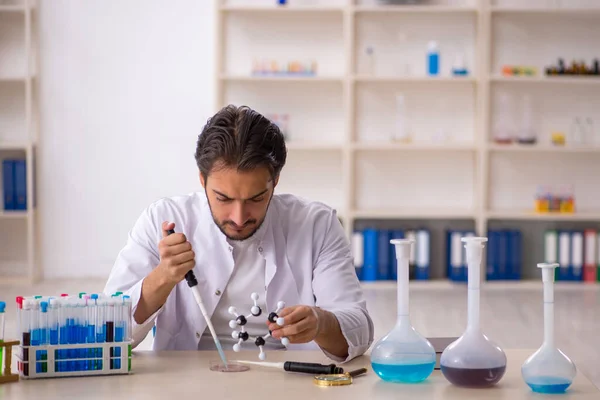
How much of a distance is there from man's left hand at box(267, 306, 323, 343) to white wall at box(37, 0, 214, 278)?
4293mm

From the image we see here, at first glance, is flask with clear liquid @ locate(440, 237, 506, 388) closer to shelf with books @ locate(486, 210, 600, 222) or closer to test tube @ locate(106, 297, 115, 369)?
test tube @ locate(106, 297, 115, 369)

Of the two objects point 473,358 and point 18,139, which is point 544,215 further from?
point 473,358

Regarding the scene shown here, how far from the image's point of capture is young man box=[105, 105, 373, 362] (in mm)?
2031

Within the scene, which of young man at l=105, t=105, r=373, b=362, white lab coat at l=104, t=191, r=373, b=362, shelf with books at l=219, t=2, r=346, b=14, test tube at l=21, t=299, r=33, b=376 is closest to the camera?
test tube at l=21, t=299, r=33, b=376

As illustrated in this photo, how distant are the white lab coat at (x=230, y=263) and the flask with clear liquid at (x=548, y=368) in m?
0.51

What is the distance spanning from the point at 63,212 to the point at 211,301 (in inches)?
164

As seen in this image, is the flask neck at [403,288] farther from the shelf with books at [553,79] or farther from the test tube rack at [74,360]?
the shelf with books at [553,79]

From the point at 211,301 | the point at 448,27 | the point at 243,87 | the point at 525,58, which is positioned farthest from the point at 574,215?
the point at 211,301

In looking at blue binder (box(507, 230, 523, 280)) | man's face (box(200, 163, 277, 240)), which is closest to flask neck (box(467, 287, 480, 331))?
man's face (box(200, 163, 277, 240))

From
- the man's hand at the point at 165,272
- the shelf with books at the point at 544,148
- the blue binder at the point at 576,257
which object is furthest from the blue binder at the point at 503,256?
the man's hand at the point at 165,272

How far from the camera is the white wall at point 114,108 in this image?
19.8 feet

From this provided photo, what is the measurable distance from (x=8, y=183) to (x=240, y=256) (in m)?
4.03

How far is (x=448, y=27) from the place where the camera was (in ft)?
19.7

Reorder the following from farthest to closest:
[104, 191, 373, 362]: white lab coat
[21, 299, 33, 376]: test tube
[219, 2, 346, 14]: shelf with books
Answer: [219, 2, 346, 14]: shelf with books → [104, 191, 373, 362]: white lab coat → [21, 299, 33, 376]: test tube
